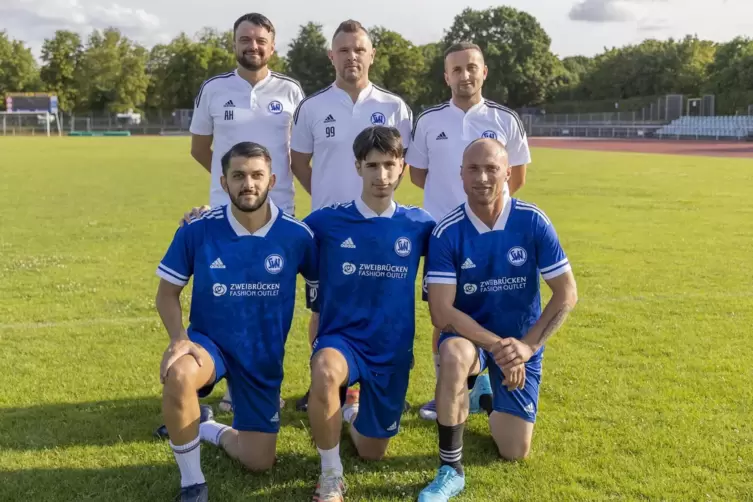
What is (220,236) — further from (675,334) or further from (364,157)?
(675,334)

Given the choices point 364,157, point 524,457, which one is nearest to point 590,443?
point 524,457

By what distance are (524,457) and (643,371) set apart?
1.70 m

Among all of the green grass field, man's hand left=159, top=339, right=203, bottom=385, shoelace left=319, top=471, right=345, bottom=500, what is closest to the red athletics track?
the green grass field

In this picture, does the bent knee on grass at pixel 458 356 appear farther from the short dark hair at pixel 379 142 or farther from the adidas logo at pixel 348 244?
A: the short dark hair at pixel 379 142

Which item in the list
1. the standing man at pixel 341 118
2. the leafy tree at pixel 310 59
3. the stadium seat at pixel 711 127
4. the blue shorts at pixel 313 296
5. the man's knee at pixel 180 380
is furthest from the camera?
the leafy tree at pixel 310 59

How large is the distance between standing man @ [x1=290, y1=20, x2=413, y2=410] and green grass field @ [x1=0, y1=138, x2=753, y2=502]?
1.10 metres

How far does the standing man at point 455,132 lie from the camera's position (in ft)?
14.4

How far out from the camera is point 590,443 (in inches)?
153

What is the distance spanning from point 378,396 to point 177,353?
111 cm

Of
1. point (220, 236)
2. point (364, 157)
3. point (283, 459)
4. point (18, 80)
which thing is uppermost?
point (18, 80)

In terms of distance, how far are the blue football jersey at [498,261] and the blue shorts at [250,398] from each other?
1.09 m

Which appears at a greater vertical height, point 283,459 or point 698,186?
point 698,186

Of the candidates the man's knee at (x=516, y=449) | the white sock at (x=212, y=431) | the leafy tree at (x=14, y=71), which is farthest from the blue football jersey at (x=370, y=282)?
the leafy tree at (x=14, y=71)

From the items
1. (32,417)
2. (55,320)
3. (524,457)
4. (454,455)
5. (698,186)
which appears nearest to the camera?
(454,455)
